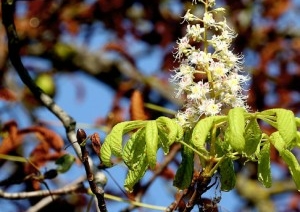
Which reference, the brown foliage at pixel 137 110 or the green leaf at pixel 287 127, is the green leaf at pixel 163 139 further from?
the brown foliage at pixel 137 110

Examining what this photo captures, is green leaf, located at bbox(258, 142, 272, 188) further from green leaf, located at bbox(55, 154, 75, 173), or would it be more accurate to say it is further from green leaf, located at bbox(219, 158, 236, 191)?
green leaf, located at bbox(55, 154, 75, 173)

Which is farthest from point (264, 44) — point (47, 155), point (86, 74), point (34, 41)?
point (47, 155)

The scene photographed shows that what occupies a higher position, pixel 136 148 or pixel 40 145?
pixel 136 148

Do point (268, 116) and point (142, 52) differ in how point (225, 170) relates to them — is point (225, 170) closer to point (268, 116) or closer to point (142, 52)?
point (268, 116)

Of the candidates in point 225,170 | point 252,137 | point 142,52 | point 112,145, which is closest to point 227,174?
point 225,170

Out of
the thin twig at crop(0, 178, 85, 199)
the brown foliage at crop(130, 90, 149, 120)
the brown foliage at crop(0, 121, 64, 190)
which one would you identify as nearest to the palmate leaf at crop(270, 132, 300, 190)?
the thin twig at crop(0, 178, 85, 199)

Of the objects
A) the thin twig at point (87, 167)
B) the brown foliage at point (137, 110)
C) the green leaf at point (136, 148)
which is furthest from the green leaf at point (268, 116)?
the brown foliage at point (137, 110)
